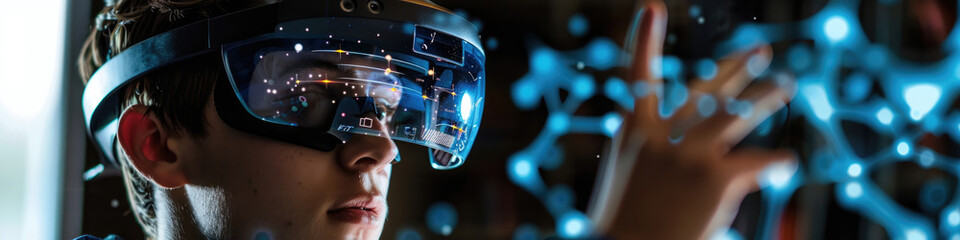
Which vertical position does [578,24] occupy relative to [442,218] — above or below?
above

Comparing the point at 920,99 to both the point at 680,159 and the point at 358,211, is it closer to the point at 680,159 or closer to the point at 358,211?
the point at 680,159

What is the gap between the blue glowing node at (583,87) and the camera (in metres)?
1.87

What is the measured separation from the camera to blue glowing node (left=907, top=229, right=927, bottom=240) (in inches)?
80.0

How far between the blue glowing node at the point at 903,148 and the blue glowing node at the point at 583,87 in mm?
884

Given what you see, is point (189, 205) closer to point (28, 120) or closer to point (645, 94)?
point (645, 94)

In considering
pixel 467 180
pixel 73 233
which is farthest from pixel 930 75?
pixel 73 233

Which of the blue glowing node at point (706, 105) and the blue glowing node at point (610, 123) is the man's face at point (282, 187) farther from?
the blue glowing node at point (610, 123)

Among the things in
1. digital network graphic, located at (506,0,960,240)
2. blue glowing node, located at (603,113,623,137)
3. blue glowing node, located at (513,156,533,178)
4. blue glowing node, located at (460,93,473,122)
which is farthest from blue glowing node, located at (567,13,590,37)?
blue glowing node, located at (460,93,473,122)

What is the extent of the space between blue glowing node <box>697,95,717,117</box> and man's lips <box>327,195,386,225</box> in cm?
48

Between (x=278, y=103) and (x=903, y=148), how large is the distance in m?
1.80

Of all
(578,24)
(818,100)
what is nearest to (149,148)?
(578,24)

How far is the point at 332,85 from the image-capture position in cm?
95

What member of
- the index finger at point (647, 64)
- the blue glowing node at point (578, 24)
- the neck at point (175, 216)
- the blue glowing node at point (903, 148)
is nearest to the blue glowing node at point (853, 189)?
the blue glowing node at point (903, 148)

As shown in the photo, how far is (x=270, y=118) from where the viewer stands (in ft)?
3.11
